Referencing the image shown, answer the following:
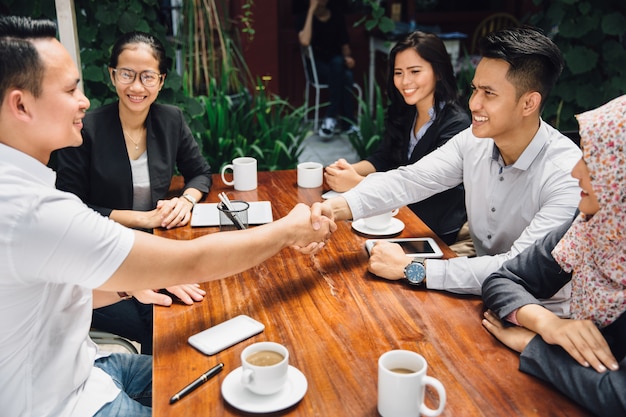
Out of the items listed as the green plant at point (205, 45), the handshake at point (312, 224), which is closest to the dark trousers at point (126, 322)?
the handshake at point (312, 224)

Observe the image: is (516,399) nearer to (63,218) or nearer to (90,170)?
(63,218)

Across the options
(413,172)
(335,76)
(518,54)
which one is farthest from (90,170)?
(335,76)

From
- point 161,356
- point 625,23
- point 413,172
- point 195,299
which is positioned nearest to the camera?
point 161,356

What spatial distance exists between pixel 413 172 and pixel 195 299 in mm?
978

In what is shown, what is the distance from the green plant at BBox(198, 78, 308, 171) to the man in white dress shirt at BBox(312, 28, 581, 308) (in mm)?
1796

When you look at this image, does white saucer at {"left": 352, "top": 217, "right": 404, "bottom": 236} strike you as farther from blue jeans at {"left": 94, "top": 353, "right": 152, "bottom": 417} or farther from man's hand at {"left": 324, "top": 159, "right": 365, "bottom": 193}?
blue jeans at {"left": 94, "top": 353, "right": 152, "bottom": 417}

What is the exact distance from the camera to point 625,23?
3.78 metres

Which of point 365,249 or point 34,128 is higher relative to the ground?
point 34,128

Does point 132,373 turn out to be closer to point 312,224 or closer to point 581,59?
point 312,224

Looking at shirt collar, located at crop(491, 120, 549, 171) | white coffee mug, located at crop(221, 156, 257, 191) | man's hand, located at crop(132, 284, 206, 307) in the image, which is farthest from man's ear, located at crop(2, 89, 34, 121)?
shirt collar, located at crop(491, 120, 549, 171)

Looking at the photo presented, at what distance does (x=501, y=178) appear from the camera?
6.56 feet

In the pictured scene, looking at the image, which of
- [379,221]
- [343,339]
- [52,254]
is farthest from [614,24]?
[52,254]

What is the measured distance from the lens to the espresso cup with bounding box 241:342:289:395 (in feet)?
3.75

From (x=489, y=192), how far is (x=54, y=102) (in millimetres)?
1351
